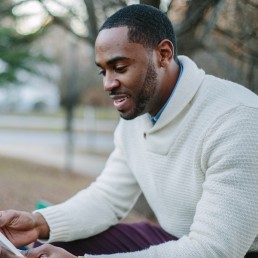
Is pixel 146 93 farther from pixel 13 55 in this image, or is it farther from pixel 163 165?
pixel 13 55

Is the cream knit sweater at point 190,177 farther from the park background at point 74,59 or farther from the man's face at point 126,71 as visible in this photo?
the park background at point 74,59

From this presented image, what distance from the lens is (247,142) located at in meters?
1.92

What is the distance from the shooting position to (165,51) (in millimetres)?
2211

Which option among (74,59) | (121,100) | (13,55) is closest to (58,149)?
(74,59)

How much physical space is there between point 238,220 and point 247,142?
0.94 ft

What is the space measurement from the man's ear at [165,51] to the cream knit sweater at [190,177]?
3.9 inches

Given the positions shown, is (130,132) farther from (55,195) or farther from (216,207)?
(55,195)

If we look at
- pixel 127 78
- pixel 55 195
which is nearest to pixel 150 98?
pixel 127 78

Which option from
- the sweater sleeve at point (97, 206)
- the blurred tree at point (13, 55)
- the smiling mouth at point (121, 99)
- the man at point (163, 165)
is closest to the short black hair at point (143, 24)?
the man at point (163, 165)

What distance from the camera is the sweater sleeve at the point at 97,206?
2.41 metres

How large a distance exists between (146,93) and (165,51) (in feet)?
0.63

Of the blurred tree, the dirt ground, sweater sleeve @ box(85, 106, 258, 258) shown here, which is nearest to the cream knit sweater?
sweater sleeve @ box(85, 106, 258, 258)

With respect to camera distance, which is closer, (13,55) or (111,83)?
(111,83)

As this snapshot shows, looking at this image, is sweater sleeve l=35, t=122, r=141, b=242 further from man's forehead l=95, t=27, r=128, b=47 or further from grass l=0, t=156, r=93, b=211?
grass l=0, t=156, r=93, b=211
